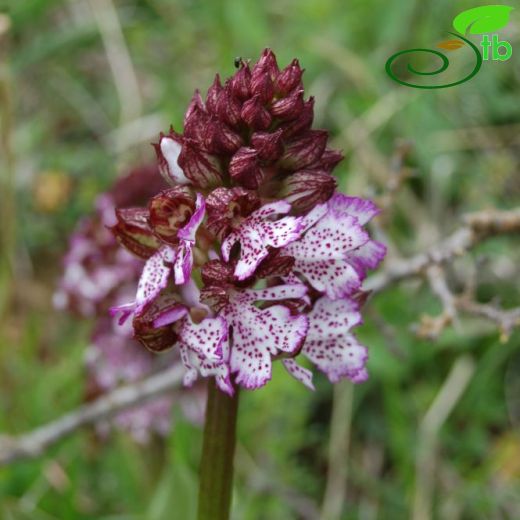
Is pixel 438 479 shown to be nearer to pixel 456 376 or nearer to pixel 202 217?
pixel 456 376

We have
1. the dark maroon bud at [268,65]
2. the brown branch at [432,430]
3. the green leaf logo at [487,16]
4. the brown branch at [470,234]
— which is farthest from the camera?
the brown branch at [432,430]

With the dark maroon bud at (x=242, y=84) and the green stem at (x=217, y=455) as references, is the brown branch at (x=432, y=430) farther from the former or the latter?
the dark maroon bud at (x=242, y=84)

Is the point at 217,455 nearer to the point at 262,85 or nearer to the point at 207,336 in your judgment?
the point at 207,336

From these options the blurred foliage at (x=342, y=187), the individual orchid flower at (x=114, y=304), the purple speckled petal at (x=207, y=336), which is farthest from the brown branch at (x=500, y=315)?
the individual orchid flower at (x=114, y=304)

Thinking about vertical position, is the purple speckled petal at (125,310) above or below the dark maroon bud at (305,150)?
below

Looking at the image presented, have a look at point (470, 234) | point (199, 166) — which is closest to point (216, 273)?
point (199, 166)

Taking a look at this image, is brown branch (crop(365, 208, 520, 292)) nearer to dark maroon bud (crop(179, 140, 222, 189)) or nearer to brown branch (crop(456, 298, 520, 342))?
brown branch (crop(456, 298, 520, 342))

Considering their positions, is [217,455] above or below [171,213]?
below
